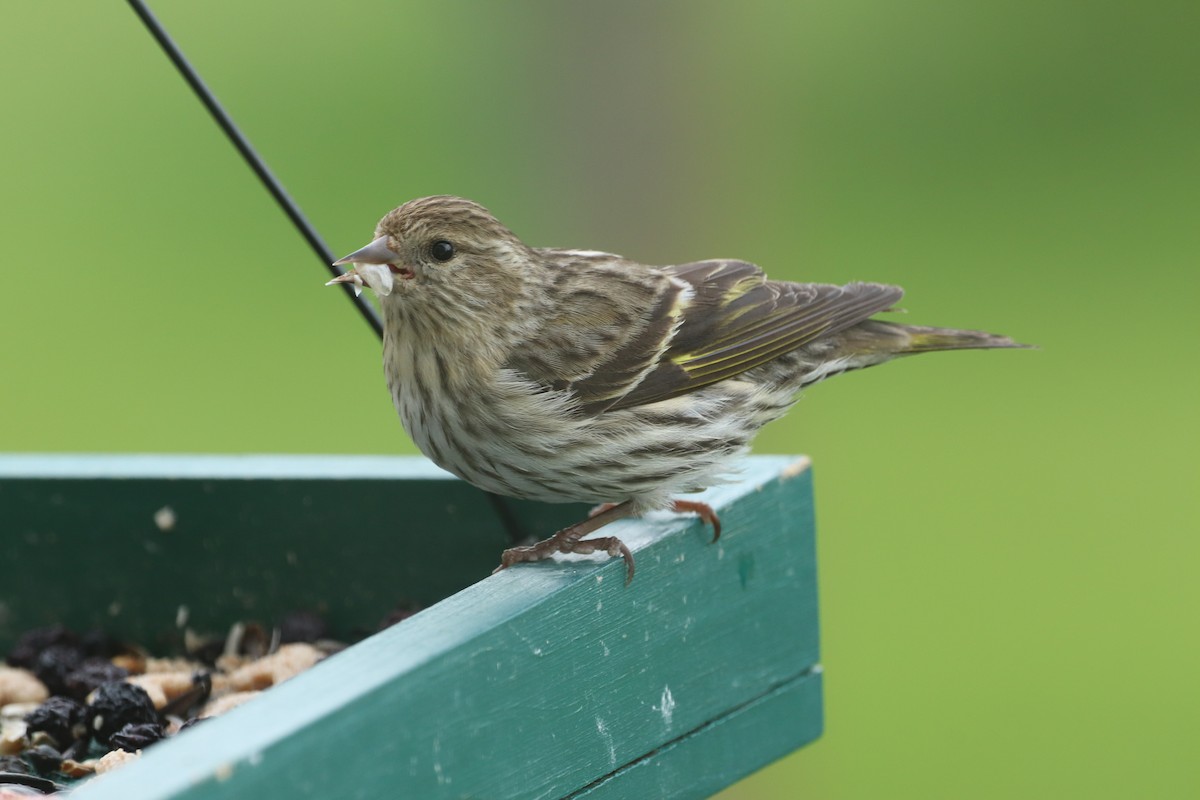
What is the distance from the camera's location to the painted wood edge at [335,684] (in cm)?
292

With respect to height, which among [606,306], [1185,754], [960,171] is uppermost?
[606,306]

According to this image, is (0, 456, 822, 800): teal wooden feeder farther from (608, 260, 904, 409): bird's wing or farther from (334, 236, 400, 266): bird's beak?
(334, 236, 400, 266): bird's beak

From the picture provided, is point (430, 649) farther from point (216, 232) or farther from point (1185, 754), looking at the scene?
point (216, 232)

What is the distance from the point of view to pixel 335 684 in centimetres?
326

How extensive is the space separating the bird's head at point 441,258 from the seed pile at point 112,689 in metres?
0.98

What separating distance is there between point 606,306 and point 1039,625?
192 inches

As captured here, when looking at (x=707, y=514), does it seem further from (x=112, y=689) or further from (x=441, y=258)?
(x=112, y=689)

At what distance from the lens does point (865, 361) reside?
207 inches

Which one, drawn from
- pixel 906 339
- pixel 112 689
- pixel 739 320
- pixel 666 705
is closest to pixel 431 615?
pixel 666 705

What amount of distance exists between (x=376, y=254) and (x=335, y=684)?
134 cm

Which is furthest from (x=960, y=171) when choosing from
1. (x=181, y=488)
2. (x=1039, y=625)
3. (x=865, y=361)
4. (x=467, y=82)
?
(x=181, y=488)

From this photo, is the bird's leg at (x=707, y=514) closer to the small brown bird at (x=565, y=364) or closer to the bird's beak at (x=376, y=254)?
the small brown bird at (x=565, y=364)

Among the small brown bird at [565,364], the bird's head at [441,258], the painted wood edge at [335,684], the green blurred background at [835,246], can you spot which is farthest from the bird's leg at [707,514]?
the green blurred background at [835,246]

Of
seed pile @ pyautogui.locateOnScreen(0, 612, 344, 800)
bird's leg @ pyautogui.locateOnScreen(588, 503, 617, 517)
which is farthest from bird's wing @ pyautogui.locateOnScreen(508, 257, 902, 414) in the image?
seed pile @ pyautogui.locateOnScreen(0, 612, 344, 800)
